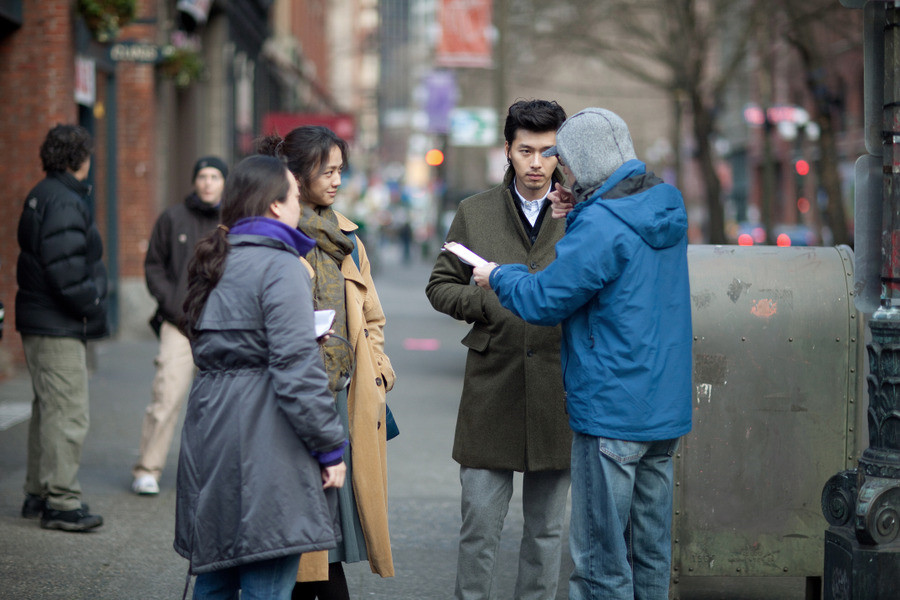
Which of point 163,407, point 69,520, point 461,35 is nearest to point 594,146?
point 69,520

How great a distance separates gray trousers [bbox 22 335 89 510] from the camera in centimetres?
622

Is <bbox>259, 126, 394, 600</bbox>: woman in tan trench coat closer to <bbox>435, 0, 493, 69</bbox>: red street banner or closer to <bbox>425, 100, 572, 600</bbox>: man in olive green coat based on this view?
<bbox>425, 100, 572, 600</bbox>: man in olive green coat

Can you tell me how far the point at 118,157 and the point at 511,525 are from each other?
1079 cm

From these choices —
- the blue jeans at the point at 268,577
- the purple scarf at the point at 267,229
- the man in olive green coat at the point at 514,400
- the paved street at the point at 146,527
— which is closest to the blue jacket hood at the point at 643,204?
the man in olive green coat at the point at 514,400

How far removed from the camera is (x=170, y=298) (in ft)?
23.7

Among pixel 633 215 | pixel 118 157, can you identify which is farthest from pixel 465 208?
pixel 118 157

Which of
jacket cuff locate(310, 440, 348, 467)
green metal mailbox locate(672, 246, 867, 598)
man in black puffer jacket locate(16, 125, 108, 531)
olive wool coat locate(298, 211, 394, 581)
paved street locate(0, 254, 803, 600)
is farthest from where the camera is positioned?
man in black puffer jacket locate(16, 125, 108, 531)

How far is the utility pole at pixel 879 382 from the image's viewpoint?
4125mm

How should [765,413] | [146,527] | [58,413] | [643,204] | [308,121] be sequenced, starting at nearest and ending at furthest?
[643,204] → [765,413] → [58,413] → [146,527] → [308,121]

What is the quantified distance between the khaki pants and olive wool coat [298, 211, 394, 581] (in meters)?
3.15

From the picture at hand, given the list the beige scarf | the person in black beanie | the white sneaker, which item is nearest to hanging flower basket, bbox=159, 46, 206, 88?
the person in black beanie

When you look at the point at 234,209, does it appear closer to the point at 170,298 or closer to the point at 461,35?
the point at 170,298

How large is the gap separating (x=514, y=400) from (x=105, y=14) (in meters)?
9.55

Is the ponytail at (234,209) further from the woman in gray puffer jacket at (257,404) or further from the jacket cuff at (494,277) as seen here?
the jacket cuff at (494,277)
